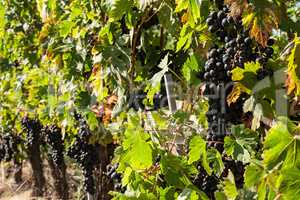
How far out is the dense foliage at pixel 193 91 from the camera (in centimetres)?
210

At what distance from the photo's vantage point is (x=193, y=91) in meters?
2.88

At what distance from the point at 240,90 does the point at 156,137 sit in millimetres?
690

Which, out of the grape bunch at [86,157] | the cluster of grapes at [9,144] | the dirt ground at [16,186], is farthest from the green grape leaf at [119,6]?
the cluster of grapes at [9,144]

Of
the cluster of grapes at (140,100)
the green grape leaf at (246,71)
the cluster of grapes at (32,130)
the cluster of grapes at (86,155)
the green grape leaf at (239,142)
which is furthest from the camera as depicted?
the cluster of grapes at (32,130)

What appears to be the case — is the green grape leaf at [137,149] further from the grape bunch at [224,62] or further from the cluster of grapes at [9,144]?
the cluster of grapes at [9,144]

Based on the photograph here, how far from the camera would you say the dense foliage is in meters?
2.10

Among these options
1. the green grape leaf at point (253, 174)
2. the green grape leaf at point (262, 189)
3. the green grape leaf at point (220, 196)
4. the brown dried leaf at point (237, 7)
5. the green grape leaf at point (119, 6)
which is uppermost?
the green grape leaf at point (119, 6)

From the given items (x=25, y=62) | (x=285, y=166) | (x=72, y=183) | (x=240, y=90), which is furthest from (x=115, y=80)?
(x=72, y=183)

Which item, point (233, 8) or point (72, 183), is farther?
point (72, 183)

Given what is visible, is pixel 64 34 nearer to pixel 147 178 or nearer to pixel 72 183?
pixel 147 178

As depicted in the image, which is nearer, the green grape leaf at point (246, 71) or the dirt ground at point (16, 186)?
the green grape leaf at point (246, 71)

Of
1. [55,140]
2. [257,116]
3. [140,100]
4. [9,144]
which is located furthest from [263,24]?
[9,144]

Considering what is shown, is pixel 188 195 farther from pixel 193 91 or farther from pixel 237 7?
pixel 237 7

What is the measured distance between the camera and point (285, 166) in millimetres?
1893
